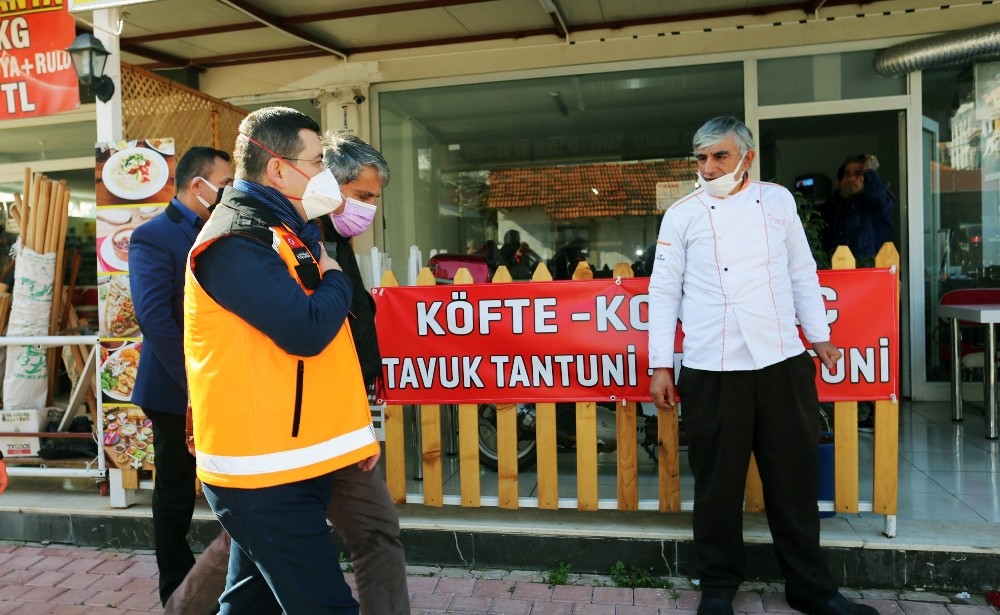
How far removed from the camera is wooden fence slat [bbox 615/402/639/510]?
3.83m

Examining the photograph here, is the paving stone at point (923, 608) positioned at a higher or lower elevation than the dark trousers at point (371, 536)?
lower

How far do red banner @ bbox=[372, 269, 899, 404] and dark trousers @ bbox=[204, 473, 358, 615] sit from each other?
1.93m

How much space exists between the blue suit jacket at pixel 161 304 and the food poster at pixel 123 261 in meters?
1.14

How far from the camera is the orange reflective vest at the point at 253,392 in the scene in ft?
6.20

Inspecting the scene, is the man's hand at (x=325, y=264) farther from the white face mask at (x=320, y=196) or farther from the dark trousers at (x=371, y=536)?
the dark trousers at (x=371, y=536)

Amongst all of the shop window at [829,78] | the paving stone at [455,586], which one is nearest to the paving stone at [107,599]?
the paving stone at [455,586]

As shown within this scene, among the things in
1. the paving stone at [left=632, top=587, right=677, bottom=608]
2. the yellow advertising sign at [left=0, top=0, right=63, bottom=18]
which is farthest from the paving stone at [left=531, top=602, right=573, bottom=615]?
the yellow advertising sign at [left=0, top=0, right=63, bottom=18]

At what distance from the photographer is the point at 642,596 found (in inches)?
137

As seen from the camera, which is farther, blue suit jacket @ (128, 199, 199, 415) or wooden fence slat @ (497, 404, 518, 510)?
wooden fence slat @ (497, 404, 518, 510)

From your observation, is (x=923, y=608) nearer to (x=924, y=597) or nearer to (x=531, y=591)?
(x=924, y=597)

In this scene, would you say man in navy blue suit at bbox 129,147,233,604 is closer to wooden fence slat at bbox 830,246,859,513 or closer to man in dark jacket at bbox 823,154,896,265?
wooden fence slat at bbox 830,246,859,513

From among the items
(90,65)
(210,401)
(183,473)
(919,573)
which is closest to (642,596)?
(919,573)

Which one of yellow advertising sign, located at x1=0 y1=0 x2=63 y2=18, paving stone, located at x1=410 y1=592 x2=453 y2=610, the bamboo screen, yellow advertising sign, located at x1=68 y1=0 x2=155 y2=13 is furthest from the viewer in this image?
the bamboo screen

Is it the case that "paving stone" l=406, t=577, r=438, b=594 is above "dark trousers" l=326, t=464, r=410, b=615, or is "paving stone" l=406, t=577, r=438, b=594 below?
below
